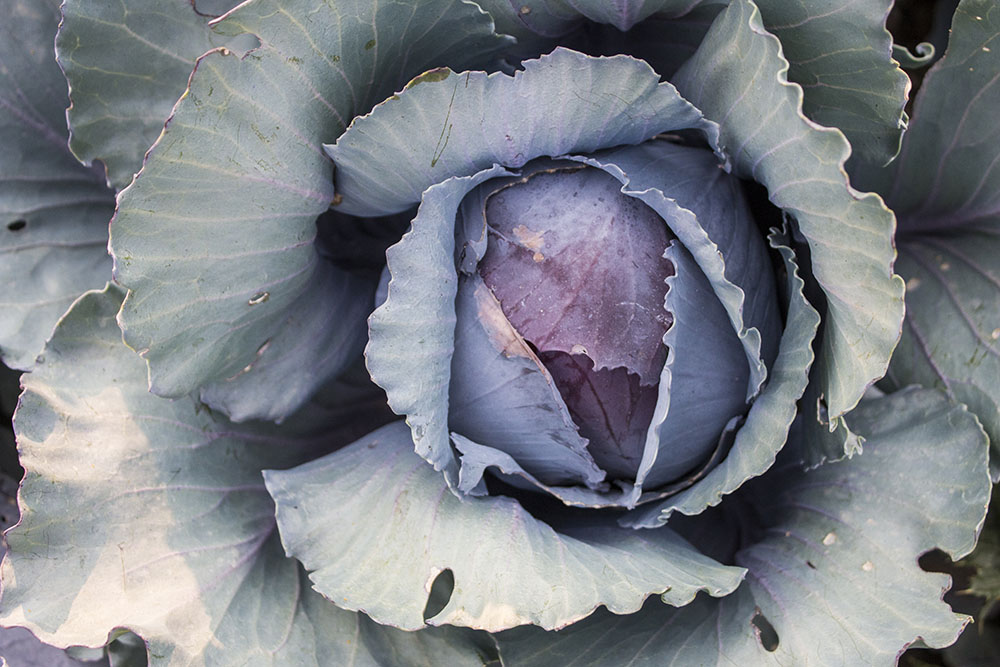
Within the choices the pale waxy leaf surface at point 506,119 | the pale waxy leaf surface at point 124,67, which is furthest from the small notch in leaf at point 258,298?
the pale waxy leaf surface at point 124,67

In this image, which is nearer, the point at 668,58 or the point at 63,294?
the point at 668,58

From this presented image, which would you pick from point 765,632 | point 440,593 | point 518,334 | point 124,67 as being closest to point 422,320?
point 518,334

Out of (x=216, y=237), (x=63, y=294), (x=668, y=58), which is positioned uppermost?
(x=668, y=58)

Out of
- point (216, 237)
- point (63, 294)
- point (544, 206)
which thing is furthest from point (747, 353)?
point (63, 294)

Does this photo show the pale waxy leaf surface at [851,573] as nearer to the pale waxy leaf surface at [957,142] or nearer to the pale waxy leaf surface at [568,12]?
the pale waxy leaf surface at [957,142]

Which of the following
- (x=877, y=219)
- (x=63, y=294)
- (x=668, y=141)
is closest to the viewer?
(x=877, y=219)

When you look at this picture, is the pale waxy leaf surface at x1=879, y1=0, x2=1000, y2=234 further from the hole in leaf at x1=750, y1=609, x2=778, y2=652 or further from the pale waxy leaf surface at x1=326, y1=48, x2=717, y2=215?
the hole in leaf at x1=750, y1=609, x2=778, y2=652

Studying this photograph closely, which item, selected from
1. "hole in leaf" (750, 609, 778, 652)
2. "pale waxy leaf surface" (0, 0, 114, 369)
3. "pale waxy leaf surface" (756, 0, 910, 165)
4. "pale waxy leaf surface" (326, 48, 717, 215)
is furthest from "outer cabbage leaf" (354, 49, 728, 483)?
"pale waxy leaf surface" (0, 0, 114, 369)

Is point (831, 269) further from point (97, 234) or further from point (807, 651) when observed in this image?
point (97, 234)
